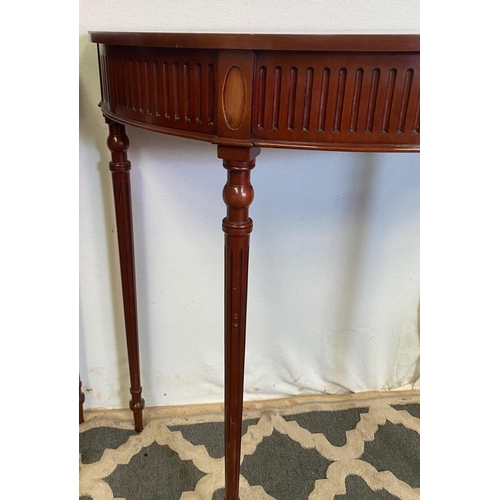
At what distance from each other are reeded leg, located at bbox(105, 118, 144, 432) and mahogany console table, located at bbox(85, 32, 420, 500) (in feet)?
0.67

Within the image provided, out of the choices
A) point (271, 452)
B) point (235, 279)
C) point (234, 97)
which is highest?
point (234, 97)

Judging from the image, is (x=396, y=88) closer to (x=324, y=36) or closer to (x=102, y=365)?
(x=324, y=36)

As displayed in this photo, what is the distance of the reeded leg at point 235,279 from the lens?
0.55 m

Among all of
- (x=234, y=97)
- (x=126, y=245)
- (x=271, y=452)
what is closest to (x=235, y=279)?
(x=234, y=97)

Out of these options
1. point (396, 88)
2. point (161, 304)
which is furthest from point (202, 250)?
point (396, 88)

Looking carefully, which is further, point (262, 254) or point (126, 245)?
point (262, 254)

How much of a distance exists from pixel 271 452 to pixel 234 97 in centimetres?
71

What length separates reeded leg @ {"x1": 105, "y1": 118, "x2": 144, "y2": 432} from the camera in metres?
0.80

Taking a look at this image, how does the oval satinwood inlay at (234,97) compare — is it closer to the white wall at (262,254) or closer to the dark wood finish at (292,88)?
the dark wood finish at (292,88)

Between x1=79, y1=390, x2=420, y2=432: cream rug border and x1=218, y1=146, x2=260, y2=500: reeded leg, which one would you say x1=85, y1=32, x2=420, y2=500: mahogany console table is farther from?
x1=79, y1=390, x2=420, y2=432: cream rug border

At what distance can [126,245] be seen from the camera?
2.88ft

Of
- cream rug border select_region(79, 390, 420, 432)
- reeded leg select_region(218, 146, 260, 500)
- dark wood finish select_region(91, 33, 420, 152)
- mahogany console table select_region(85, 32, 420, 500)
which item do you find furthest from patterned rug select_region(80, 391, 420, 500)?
dark wood finish select_region(91, 33, 420, 152)

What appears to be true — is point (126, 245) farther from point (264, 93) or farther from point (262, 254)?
point (264, 93)

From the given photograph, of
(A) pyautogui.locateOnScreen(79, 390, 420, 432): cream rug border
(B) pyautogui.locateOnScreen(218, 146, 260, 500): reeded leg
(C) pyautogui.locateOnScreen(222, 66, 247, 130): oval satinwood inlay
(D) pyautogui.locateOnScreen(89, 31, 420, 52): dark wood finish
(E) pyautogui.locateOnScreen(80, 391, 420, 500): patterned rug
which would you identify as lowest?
(E) pyautogui.locateOnScreen(80, 391, 420, 500): patterned rug
